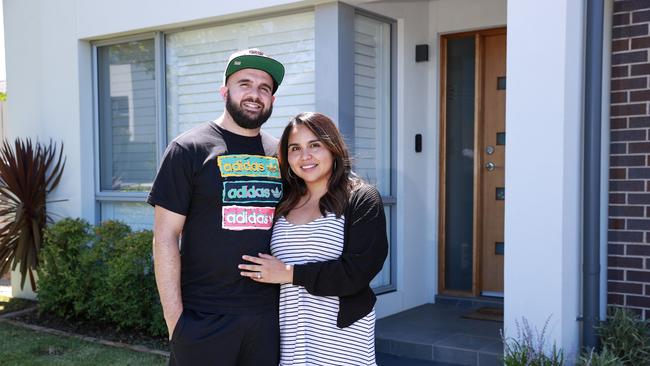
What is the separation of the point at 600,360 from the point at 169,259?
221 centimetres

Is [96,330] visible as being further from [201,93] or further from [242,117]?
[242,117]

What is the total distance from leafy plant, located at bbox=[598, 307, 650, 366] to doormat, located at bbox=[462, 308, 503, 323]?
4.78 feet

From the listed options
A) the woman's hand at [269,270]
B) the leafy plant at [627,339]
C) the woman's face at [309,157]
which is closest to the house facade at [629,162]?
the leafy plant at [627,339]

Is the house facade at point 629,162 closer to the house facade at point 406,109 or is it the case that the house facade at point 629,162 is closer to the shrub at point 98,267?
the house facade at point 406,109

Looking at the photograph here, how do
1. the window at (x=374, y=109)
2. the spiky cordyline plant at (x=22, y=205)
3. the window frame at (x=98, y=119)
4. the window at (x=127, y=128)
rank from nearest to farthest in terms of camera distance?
the window at (x=374, y=109), the window frame at (x=98, y=119), the window at (x=127, y=128), the spiky cordyline plant at (x=22, y=205)

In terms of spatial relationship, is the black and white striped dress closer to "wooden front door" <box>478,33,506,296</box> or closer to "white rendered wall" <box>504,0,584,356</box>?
"white rendered wall" <box>504,0,584,356</box>

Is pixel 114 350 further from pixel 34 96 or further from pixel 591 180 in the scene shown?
pixel 591 180

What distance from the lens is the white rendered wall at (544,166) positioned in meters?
3.58

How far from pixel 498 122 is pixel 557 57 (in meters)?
2.15

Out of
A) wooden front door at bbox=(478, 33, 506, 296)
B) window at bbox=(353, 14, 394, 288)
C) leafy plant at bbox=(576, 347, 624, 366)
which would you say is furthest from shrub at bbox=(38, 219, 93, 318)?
leafy plant at bbox=(576, 347, 624, 366)

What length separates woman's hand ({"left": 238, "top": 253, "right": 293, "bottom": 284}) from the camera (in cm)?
246

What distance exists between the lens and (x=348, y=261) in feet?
7.89

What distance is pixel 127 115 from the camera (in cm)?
654

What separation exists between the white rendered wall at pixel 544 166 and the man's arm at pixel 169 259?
1.99 metres
